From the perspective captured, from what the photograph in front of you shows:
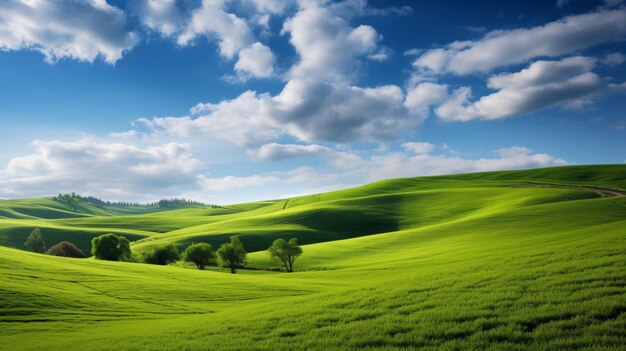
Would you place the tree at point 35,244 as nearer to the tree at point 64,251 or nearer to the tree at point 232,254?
the tree at point 64,251

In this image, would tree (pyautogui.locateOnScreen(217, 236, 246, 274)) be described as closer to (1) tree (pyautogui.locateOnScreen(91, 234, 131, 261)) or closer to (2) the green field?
(1) tree (pyautogui.locateOnScreen(91, 234, 131, 261))

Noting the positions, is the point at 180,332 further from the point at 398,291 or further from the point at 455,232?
the point at 455,232

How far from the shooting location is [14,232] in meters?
130

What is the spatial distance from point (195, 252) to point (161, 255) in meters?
12.0

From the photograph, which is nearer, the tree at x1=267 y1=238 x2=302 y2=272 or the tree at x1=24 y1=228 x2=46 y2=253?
the tree at x1=267 y1=238 x2=302 y2=272

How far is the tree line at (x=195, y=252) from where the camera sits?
6328cm

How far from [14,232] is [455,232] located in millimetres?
142794

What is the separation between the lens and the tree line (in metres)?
63.3

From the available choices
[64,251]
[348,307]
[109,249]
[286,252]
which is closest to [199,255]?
[109,249]

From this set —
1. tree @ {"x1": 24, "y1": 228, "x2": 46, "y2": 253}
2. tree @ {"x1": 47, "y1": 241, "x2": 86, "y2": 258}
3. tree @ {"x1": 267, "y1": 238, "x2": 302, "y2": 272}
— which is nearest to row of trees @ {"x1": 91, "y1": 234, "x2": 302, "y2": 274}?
tree @ {"x1": 267, "y1": 238, "x2": 302, "y2": 272}

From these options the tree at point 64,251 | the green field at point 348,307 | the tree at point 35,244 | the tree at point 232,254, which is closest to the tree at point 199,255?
the tree at point 232,254

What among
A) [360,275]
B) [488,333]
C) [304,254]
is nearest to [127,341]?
[488,333]

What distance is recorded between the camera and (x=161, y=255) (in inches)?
3088

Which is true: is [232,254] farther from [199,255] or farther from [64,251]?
[64,251]
